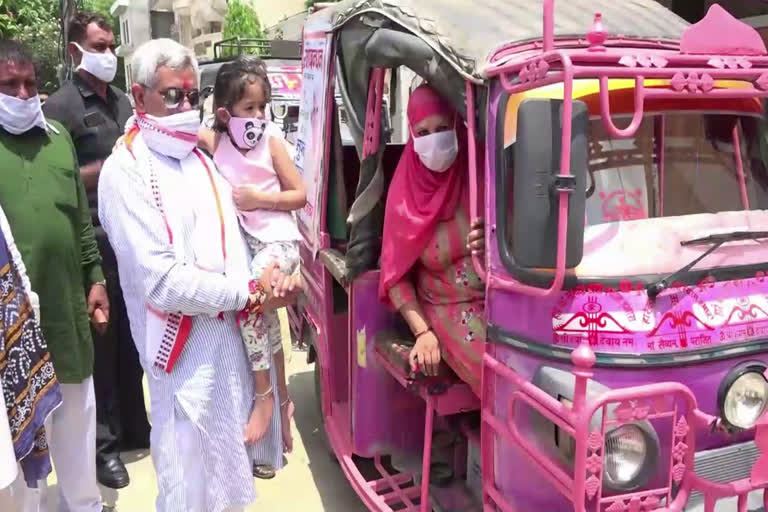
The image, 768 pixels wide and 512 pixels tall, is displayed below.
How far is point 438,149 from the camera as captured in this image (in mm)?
2586

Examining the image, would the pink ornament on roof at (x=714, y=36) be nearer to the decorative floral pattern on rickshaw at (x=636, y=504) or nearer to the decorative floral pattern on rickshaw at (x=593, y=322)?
the decorative floral pattern on rickshaw at (x=593, y=322)

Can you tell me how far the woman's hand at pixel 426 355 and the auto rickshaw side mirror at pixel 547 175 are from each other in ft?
2.95

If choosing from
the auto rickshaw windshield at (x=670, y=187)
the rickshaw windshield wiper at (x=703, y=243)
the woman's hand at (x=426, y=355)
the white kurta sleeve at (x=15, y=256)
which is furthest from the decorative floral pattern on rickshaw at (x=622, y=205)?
the white kurta sleeve at (x=15, y=256)

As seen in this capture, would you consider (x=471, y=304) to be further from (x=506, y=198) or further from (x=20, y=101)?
(x=20, y=101)

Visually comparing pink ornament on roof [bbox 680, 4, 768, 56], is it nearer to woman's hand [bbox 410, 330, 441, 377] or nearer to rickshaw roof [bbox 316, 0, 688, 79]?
rickshaw roof [bbox 316, 0, 688, 79]

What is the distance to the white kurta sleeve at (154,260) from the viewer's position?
7.04ft

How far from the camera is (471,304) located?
266cm

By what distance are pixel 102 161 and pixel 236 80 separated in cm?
173

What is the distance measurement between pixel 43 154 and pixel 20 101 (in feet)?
0.81

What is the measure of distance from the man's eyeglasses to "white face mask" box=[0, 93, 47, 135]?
3.04ft

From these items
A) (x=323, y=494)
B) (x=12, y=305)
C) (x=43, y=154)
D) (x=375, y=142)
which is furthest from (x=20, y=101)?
(x=323, y=494)

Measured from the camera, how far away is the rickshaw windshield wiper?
6.50 ft

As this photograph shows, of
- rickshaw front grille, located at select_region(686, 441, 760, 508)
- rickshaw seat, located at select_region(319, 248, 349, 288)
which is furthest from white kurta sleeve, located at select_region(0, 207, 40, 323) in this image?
rickshaw front grille, located at select_region(686, 441, 760, 508)

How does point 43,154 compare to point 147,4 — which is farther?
point 147,4
